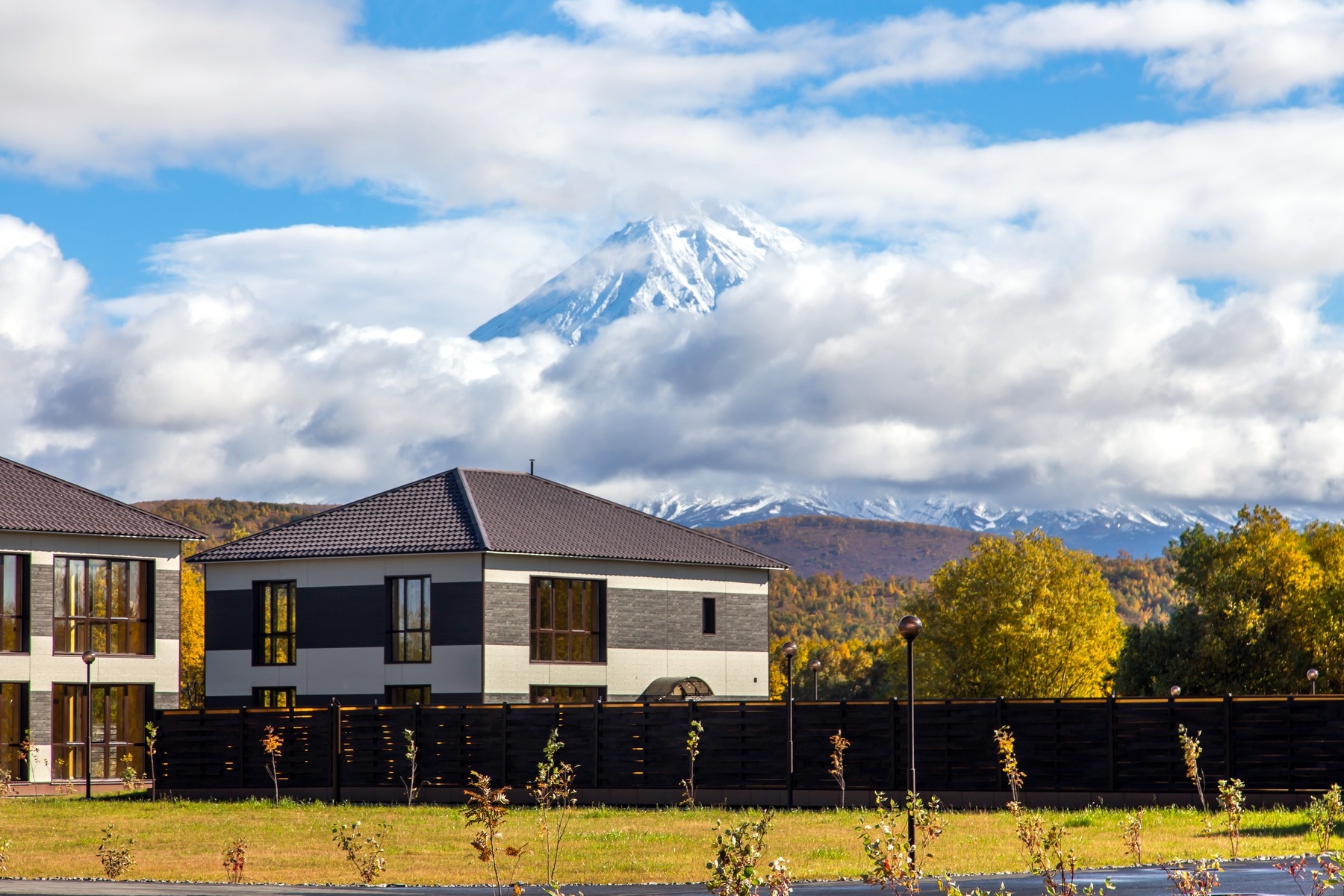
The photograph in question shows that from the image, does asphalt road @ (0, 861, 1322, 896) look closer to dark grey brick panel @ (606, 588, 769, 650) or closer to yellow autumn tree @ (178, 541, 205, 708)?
dark grey brick panel @ (606, 588, 769, 650)

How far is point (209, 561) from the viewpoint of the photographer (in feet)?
161

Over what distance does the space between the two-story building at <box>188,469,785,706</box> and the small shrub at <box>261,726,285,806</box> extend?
37.5 feet

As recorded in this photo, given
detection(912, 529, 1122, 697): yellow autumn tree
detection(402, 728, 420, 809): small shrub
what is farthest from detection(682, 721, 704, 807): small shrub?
detection(912, 529, 1122, 697): yellow autumn tree

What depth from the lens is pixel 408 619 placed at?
1836 inches

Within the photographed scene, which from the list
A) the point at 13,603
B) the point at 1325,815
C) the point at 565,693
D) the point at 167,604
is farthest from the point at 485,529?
the point at 1325,815

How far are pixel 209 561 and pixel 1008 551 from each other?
37032 mm

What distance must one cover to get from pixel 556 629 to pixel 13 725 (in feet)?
50.1

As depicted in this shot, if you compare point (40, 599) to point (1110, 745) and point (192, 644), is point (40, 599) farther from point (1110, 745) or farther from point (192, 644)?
point (192, 644)

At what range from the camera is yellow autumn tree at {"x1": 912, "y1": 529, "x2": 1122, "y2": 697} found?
2719 inches

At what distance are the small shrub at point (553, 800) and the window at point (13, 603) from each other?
17.3 meters

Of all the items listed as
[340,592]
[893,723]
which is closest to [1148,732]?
[893,723]

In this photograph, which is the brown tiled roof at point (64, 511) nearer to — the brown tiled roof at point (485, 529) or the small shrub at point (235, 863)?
the brown tiled roof at point (485, 529)

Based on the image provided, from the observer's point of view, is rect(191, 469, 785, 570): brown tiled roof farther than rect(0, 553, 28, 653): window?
Yes

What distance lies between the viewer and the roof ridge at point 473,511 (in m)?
45.8
